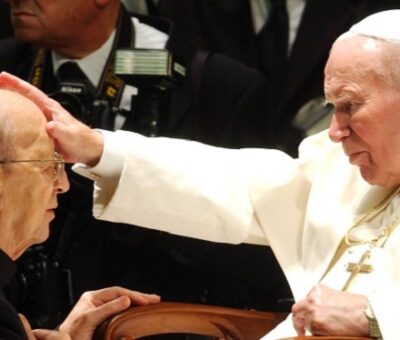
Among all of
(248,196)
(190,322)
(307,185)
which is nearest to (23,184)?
(190,322)

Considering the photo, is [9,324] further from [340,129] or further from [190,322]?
[340,129]

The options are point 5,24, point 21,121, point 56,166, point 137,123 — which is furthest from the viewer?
point 5,24

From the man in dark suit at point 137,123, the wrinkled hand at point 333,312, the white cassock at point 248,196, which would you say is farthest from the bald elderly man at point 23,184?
the man in dark suit at point 137,123

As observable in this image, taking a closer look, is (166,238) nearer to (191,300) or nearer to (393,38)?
(191,300)

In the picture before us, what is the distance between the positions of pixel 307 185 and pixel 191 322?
592mm

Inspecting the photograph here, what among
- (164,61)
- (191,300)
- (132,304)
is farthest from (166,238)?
(132,304)

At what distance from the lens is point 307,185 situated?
14.0ft

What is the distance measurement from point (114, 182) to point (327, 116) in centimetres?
136

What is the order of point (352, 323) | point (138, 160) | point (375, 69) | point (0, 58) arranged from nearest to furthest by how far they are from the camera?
point (352, 323)
point (375, 69)
point (138, 160)
point (0, 58)

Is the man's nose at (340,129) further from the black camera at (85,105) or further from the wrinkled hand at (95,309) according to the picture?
the black camera at (85,105)

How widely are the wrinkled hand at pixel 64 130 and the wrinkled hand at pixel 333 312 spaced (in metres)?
0.74

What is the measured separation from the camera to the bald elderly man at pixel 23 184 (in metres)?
3.39

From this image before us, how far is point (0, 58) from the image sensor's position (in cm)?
538

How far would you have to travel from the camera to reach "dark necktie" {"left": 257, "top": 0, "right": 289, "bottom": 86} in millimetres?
5691
